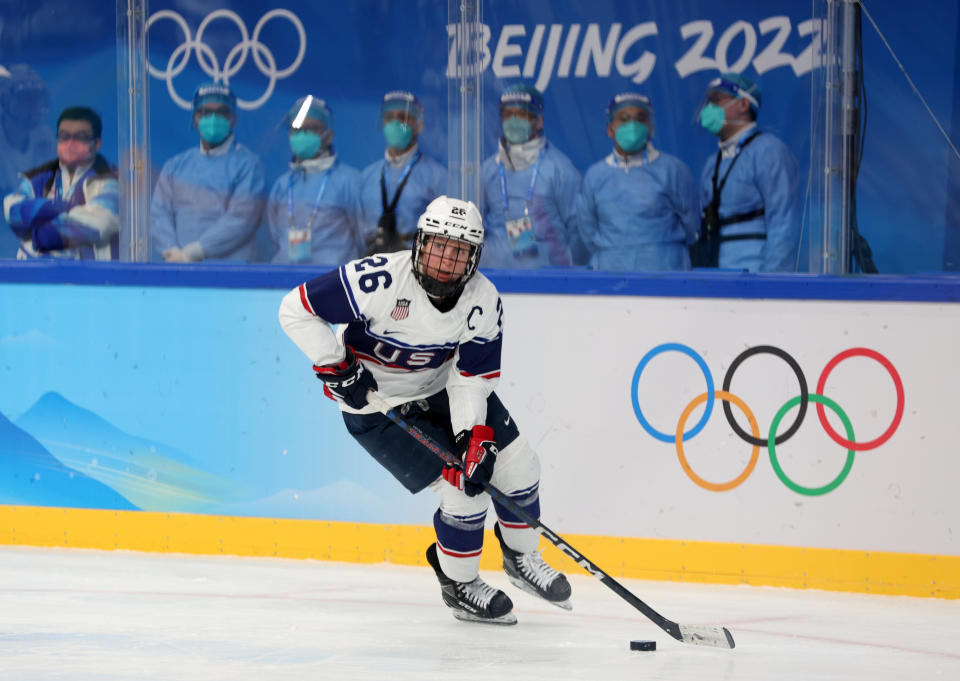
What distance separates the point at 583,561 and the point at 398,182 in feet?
6.38

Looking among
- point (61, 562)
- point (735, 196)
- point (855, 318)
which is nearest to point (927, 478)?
point (855, 318)

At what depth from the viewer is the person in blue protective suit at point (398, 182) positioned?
4609mm

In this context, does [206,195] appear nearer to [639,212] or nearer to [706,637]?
[639,212]

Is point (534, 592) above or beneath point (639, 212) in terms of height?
beneath

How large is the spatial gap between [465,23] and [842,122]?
1.44 m

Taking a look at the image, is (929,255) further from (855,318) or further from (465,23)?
(465,23)

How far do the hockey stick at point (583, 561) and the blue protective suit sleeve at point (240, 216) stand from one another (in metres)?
1.59

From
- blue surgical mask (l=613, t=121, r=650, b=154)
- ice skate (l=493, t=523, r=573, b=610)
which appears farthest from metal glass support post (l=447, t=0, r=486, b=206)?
ice skate (l=493, t=523, r=573, b=610)

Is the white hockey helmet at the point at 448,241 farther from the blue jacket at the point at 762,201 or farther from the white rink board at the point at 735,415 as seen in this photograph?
the blue jacket at the point at 762,201

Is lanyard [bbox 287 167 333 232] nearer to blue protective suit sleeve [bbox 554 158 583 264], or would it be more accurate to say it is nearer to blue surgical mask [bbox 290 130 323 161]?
blue surgical mask [bbox 290 130 323 161]

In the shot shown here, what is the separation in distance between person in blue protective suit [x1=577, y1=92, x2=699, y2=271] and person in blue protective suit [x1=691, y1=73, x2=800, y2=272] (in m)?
0.08

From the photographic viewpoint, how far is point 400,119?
184 inches

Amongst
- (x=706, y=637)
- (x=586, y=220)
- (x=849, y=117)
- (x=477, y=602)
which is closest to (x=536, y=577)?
(x=477, y=602)

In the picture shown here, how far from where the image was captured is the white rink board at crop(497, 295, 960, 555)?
12.7ft
